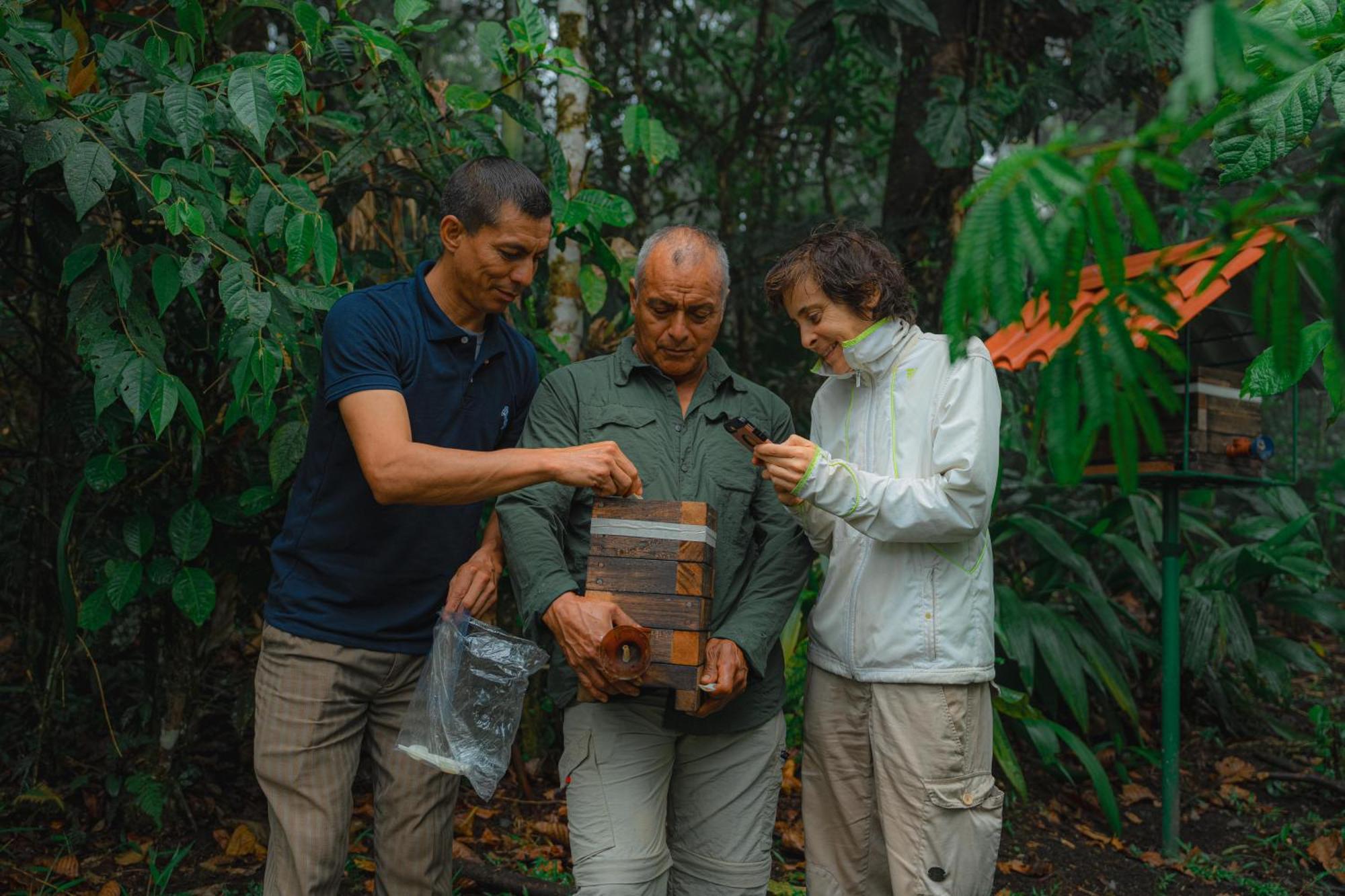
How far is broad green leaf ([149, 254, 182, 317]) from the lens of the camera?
2.59 m

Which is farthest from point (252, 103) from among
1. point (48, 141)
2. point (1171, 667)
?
point (1171, 667)

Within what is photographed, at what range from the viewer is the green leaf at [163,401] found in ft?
8.21

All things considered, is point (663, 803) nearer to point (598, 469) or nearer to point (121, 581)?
point (598, 469)

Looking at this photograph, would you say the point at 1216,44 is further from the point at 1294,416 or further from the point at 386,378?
the point at 1294,416

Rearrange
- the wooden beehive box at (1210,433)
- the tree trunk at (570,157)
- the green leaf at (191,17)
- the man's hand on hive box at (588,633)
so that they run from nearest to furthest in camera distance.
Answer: the man's hand on hive box at (588,633), the green leaf at (191,17), the wooden beehive box at (1210,433), the tree trunk at (570,157)

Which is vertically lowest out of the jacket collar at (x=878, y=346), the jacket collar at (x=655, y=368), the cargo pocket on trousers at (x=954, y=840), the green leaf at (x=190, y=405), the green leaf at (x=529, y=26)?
the cargo pocket on trousers at (x=954, y=840)

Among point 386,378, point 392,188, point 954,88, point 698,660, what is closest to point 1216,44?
point 698,660

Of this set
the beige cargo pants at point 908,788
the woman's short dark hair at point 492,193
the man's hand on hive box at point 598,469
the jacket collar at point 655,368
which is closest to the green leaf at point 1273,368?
the beige cargo pants at point 908,788

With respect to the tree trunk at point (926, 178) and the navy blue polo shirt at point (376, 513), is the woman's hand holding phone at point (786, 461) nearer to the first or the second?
the navy blue polo shirt at point (376, 513)

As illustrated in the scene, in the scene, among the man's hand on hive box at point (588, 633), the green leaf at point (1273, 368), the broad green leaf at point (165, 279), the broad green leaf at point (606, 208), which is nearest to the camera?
the green leaf at point (1273, 368)

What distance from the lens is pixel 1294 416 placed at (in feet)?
14.3

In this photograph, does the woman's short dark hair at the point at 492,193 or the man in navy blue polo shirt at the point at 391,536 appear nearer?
the man in navy blue polo shirt at the point at 391,536

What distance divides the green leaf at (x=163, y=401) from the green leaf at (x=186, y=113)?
54 centimetres

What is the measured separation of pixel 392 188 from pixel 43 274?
1.09 meters
